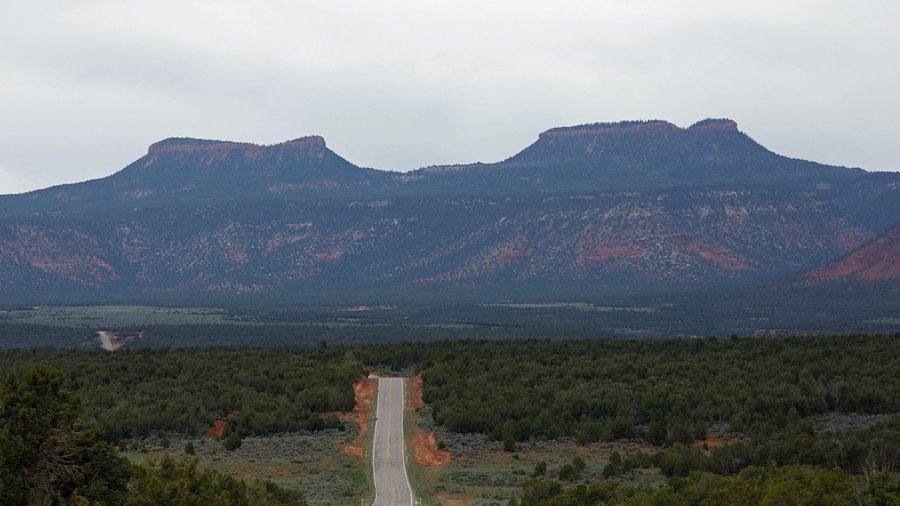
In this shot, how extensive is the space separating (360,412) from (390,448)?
7674mm

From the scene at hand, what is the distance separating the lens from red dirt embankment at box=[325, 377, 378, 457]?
52750 millimetres

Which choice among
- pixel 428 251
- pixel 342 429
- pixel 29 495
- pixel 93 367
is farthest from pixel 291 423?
pixel 428 251

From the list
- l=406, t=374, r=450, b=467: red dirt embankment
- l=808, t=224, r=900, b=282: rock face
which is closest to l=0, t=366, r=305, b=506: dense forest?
l=406, t=374, r=450, b=467: red dirt embankment

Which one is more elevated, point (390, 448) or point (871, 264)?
point (871, 264)

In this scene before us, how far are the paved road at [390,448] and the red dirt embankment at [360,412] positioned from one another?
0.43 metres

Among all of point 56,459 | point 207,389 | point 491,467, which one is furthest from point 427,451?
point 56,459

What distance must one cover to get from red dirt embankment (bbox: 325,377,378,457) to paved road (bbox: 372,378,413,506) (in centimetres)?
43

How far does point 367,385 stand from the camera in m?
66.3

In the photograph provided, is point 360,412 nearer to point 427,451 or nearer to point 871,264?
point 427,451

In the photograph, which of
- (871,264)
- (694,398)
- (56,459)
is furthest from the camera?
(871,264)

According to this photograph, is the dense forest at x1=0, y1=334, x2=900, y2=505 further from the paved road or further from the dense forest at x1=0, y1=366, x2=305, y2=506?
the dense forest at x1=0, y1=366, x2=305, y2=506

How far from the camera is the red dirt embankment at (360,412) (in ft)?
173

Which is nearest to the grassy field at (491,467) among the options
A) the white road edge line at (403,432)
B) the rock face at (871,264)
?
the white road edge line at (403,432)

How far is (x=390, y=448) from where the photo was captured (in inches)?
2094
